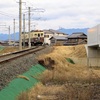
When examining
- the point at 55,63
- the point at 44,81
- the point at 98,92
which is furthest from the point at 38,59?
the point at 98,92

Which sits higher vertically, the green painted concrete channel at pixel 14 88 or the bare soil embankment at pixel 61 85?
the green painted concrete channel at pixel 14 88

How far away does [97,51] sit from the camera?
124ft

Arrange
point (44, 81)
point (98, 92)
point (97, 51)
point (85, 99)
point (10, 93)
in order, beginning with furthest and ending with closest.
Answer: point (97, 51), point (44, 81), point (98, 92), point (85, 99), point (10, 93)

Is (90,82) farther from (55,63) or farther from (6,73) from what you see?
(6,73)

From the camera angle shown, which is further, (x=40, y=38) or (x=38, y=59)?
(x=40, y=38)

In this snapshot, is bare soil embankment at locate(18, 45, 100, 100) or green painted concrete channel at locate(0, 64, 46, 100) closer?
green painted concrete channel at locate(0, 64, 46, 100)

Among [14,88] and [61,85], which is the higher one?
[14,88]

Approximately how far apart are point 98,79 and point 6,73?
10109 millimetres

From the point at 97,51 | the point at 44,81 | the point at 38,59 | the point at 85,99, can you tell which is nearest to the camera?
the point at 85,99

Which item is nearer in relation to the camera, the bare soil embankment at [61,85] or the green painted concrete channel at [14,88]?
the green painted concrete channel at [14,88]

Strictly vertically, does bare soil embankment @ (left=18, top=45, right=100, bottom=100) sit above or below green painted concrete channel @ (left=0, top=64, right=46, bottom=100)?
below

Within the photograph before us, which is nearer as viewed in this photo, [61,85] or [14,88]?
[14,88]

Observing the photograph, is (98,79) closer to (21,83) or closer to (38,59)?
(38,59)

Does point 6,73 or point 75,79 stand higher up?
point 6,73
